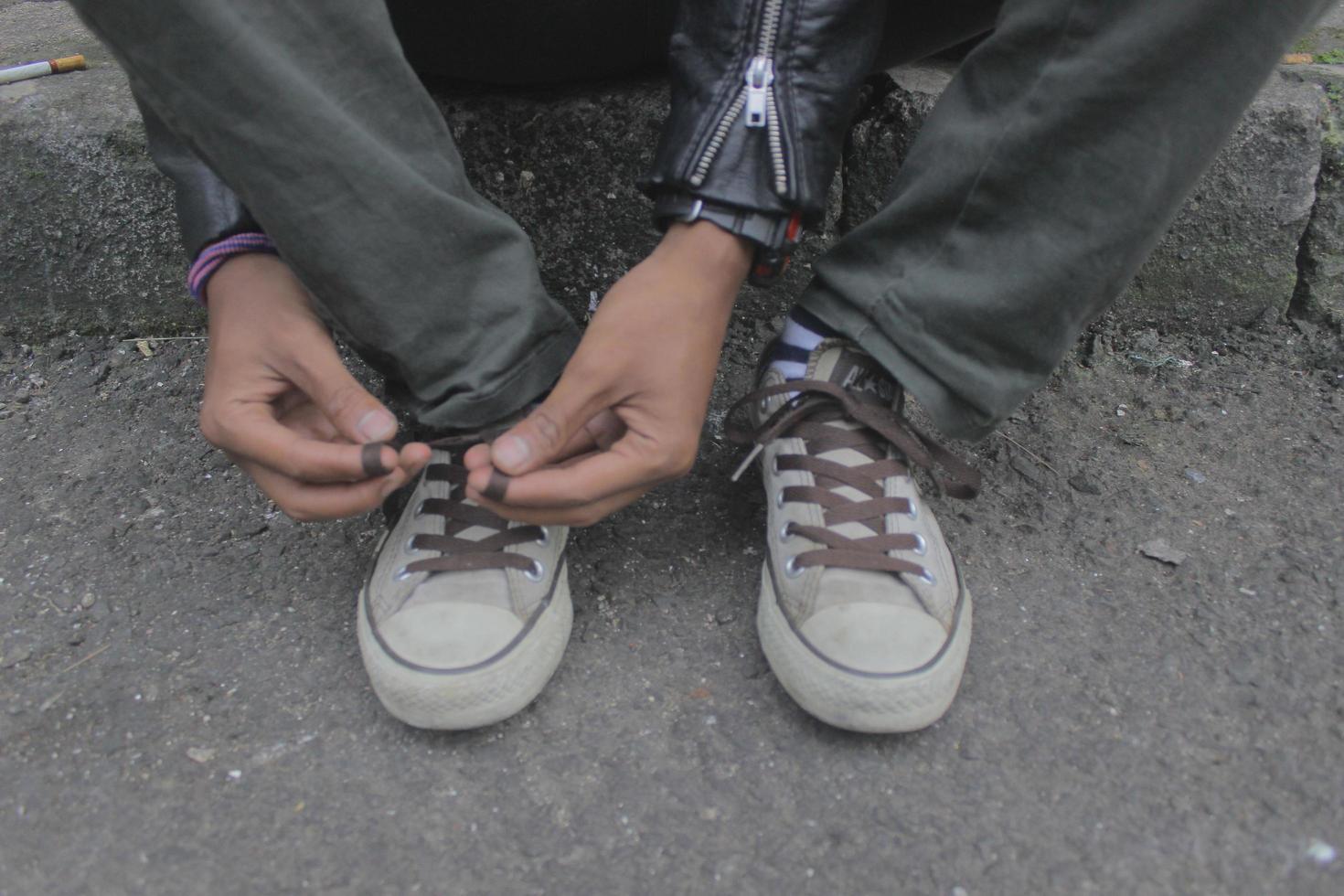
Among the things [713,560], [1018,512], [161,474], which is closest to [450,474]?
[713,560]

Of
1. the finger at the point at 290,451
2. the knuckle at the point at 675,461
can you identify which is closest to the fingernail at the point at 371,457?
the finger at the point at 290,451

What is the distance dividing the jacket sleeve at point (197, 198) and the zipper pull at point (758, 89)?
1.59ft

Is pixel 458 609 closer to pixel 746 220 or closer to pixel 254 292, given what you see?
pixel 254 292

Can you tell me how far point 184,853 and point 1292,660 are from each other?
0.98 metres

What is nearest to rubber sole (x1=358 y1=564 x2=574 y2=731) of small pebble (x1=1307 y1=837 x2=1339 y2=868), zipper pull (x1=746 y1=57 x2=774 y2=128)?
zipper pull (x1=746 y1=57 x2=774 y2=128)

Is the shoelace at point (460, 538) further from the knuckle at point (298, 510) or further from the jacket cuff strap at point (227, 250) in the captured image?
the jacket cuff strap at point (227, 250)

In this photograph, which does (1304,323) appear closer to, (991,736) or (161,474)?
(991,736)

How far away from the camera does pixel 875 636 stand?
0.87 metres

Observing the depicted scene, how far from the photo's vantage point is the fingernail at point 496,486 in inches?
33.3

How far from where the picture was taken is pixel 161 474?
4.06 feet

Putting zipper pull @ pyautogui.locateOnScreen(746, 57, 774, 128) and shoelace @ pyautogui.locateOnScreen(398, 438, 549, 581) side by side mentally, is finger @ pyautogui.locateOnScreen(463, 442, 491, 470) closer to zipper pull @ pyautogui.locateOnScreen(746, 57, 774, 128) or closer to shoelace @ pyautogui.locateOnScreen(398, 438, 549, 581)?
shoelace @ pyautogui.locateOnScreen(398, 438, 549, 581)

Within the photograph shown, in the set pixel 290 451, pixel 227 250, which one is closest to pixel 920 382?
pixel 290 451

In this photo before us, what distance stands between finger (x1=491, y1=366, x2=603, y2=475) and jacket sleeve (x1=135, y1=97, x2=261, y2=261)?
0.35m

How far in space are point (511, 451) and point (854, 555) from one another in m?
0.33
